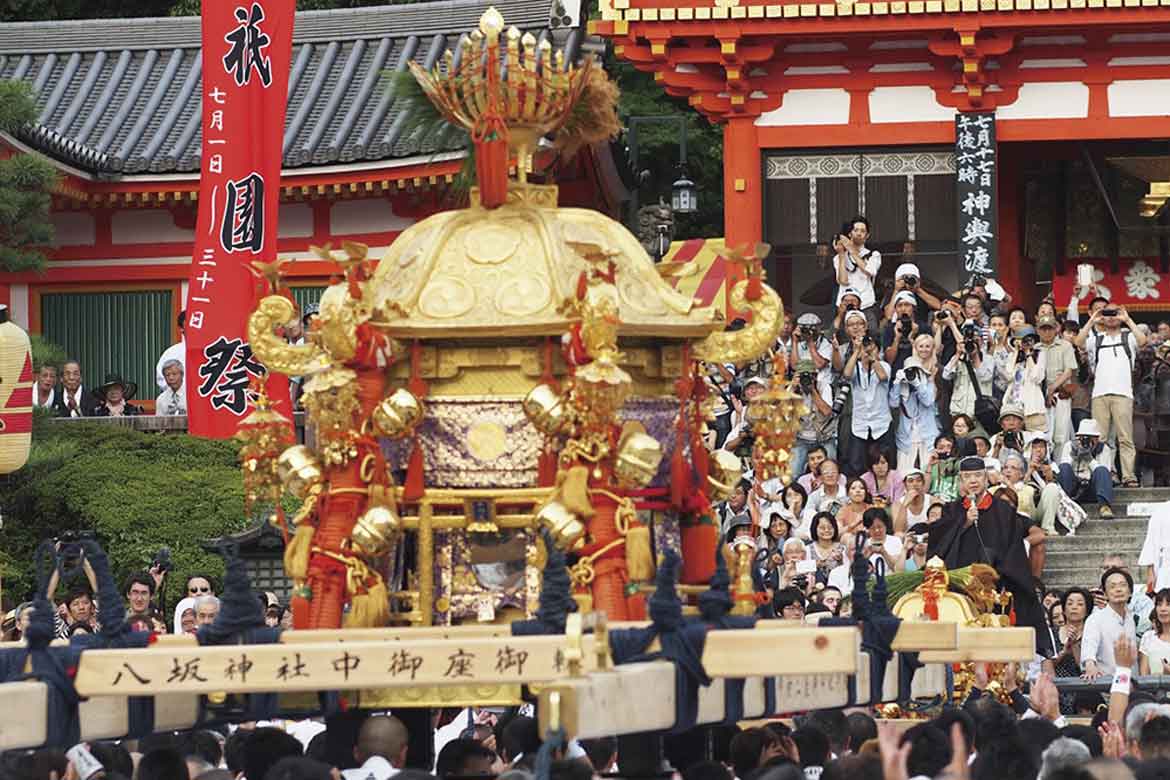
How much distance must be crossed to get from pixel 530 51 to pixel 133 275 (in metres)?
18.6

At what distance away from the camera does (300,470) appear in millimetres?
7723

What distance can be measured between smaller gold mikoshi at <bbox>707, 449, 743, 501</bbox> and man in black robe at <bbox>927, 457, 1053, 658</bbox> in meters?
7.23

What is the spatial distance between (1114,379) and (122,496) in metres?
8.07

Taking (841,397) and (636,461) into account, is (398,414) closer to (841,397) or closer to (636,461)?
(636,461)

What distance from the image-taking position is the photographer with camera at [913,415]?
19.2m

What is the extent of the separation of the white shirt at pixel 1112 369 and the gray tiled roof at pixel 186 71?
24.5 feet

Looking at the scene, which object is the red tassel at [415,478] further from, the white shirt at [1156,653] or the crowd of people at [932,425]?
the crowd of people at [932,425]

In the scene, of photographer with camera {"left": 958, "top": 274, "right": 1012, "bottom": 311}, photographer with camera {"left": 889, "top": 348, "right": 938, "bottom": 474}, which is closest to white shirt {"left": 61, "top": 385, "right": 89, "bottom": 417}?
photographer with camera {"left": 889, "top": 348, "right": 938, "bottom": 474}

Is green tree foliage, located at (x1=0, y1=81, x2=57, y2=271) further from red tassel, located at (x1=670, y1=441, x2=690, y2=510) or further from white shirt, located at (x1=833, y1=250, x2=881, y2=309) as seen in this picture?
red tassel, located at (x1=670, y1=441, x2=690, y2=510)

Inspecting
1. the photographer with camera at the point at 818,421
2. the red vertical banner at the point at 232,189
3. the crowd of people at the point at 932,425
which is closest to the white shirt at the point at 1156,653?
the crowd of people at the point at 932,425

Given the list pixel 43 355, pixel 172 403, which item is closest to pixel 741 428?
pixel 172 403

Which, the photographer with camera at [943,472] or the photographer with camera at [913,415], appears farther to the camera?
the photographer with camera at [913,415]

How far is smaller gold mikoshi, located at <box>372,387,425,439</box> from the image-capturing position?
753 centimetres

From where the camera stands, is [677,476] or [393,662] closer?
[393,662]
